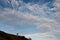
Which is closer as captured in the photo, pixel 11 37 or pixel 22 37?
pixel 11 37

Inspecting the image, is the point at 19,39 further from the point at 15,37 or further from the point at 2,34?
the point at 2,34

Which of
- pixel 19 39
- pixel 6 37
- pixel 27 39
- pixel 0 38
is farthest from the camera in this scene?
pixel 27 39

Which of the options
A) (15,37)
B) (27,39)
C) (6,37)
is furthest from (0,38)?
(27,39)

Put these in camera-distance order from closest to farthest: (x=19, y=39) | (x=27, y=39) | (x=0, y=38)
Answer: (x=0, y=38), (x=19, y=39), (x=27, y=39)

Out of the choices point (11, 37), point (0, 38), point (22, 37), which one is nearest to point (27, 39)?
point (22, 37)

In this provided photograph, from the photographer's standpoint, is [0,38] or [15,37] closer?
[0,38]

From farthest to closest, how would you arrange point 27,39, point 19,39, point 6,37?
point 27,39
point 19,39
point 6,37

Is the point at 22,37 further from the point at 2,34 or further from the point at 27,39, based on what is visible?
the point at 2,34

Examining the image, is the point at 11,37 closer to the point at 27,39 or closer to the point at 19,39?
the point at 19,39

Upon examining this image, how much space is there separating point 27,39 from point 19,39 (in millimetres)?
6661

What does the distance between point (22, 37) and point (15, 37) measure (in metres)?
4.36

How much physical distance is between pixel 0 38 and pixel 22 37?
1444cm

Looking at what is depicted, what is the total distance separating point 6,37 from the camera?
249 ft

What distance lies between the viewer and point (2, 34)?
2995 inches
